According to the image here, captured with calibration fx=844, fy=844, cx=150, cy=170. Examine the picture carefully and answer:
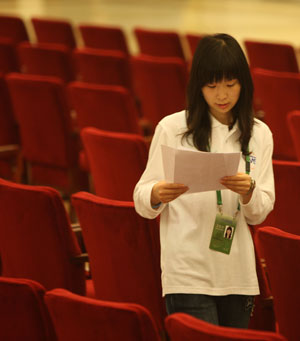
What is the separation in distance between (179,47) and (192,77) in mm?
3631

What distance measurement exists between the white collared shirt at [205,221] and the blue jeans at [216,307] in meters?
0.02

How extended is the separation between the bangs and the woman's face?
1cm

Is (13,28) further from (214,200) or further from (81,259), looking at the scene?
(214,200)

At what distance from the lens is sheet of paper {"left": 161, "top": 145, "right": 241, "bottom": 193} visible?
1.79 m

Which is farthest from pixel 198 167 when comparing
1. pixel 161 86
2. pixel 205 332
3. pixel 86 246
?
pixel 161 86

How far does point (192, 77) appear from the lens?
6.39ft

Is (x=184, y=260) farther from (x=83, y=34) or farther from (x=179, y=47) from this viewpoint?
(x=83, y=34)

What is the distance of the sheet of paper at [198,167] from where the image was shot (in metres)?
1.79

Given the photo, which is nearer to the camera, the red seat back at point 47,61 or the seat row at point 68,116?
the seat row at point 68,116

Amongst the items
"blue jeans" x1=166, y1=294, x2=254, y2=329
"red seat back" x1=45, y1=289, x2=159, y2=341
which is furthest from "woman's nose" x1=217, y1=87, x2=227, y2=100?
"red seat back" x1=45, y1=289, x2=159, y2=341

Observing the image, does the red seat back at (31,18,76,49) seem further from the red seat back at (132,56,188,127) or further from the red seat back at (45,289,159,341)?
the red seat back at (45,289,159,341)

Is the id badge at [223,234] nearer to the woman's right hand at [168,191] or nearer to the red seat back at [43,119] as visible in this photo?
the woman's right hand at [168,191]

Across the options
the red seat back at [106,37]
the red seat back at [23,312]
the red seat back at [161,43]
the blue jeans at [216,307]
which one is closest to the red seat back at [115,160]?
the blue jeans at [216,307]

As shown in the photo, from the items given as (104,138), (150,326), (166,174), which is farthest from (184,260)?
(104,138)
